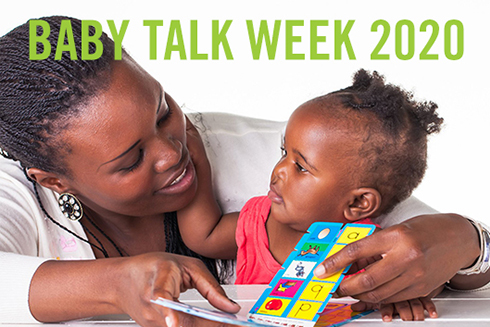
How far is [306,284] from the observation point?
4.11 ft

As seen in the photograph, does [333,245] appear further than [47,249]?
No

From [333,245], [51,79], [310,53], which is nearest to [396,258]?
[333,245]

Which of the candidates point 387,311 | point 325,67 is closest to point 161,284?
point 387,311

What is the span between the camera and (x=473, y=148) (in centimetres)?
368

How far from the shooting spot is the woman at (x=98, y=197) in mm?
1157

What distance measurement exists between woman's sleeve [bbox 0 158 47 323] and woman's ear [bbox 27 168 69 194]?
0.26 feet

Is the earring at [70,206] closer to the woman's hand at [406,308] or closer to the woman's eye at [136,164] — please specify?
the woman's eye at [136,164]

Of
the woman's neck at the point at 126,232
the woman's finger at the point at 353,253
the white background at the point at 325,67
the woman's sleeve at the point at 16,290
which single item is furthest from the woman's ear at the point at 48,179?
the white background at the point at 325,67

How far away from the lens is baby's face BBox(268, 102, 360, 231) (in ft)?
5.10

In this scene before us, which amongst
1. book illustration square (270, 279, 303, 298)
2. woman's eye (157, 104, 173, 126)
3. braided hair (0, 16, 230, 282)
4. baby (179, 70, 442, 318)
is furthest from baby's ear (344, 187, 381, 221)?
braided hair (0, 16, 230, 282)

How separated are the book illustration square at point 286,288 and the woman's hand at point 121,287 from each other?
158mm

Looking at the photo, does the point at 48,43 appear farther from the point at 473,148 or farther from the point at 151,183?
the point at 473,148

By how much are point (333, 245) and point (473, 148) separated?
8.66 feet

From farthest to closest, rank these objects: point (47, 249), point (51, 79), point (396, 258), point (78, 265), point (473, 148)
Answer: point (473, 148), point (47, 249), point (51, 79), point (78, 265), point (396, 258)
